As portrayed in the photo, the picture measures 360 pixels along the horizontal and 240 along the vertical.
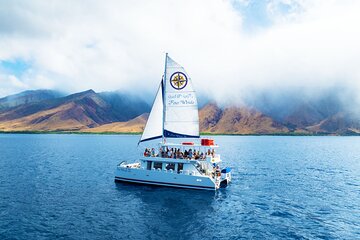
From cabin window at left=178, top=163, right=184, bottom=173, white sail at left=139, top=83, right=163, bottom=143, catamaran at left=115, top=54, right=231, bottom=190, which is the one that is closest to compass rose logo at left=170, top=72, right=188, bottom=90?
catamaran at left=115, top=54, right=231, bottom=190

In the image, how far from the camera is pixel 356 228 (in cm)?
2745

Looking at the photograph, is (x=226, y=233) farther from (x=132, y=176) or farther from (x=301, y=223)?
(x=132, y=176)

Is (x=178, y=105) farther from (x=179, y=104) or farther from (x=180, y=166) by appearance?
(x=180, y=166)

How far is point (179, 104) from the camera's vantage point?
39.8 metres

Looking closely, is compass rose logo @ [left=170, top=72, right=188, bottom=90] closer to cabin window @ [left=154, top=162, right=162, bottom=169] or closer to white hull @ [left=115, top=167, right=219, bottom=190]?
cabin window @ [left=154, top=162, right=162, bottom=169]

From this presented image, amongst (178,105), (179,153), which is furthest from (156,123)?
(179,153)

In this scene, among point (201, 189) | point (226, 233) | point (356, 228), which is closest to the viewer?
point (226, 233)

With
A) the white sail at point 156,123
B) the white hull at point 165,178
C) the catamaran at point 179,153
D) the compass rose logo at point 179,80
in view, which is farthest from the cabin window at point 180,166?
the compass rose logo at point 179,80

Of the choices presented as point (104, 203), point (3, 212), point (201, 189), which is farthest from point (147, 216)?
point (3, 212)

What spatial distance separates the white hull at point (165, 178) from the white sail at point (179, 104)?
5500 millimetres

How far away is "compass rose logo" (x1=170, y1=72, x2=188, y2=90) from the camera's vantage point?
1555 inches

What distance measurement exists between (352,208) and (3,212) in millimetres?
38399

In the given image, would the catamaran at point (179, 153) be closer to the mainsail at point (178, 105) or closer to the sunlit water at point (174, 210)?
the mainsail at point (178, 105)

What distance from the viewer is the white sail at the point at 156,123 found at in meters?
41.8
